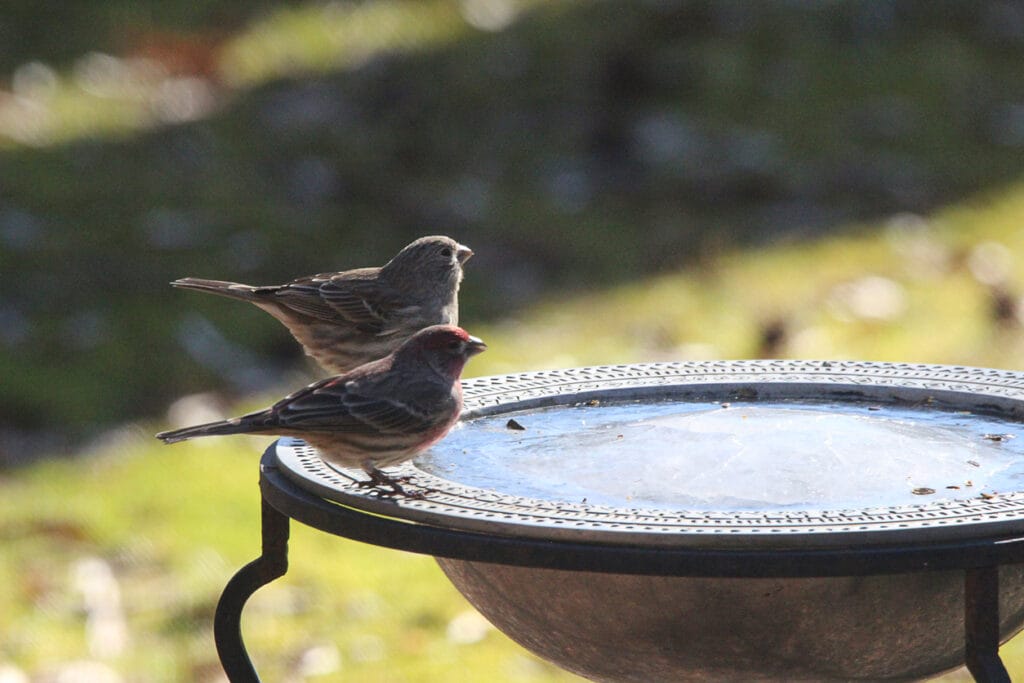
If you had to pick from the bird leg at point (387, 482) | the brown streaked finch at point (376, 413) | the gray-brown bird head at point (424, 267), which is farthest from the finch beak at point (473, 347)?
the gray-brown bird head at point (424, 267)

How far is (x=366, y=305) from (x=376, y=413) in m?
1.53

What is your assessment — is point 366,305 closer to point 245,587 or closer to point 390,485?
point 245,587

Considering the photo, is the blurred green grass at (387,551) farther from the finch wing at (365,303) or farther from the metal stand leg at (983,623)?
the metal stand leg at (983,623)

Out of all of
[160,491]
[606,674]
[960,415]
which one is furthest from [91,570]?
[960,415]

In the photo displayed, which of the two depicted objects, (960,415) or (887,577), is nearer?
(887,577)

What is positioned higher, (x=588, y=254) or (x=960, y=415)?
(x=960, y=415)

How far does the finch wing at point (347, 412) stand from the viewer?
3521 millimetres

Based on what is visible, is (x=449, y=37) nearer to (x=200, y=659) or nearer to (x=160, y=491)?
(x=160, y=491)

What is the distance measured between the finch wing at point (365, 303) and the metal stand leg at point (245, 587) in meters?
1.42

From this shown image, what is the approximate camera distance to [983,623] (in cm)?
297

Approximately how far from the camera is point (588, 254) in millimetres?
8695

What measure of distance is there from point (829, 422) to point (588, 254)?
495 cm

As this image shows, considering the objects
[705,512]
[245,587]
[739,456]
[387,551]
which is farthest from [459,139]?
[705,512]

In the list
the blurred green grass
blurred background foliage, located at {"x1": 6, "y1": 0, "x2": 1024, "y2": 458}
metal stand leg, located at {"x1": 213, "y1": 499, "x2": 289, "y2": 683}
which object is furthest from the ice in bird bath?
blurred background foliage, located at {"x1": 6, "y1": 0, "x2": 1024, "y2": 458}
